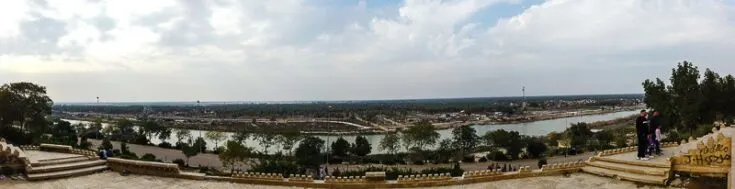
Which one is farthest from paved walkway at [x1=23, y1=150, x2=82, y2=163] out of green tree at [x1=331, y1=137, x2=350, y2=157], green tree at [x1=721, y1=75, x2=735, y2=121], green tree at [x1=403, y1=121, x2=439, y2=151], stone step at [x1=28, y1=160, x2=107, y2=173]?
green tree at [x1=721, y1=75, x2=735, y2=121]

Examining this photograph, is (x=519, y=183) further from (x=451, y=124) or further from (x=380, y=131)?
(x=451, y=124)

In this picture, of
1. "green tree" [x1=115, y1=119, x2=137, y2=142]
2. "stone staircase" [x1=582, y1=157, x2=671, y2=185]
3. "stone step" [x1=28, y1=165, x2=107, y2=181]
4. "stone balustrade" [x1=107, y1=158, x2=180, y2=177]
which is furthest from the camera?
"green tree" [x1=115, y1=119, x2=137, y2=142]

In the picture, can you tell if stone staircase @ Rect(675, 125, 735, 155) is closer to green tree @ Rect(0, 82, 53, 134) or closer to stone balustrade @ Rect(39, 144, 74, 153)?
stone balustrade @ Rect(39, 144, 74, 153)

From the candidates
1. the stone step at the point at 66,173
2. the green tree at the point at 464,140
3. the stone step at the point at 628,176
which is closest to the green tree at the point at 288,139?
the green tree at the point at 464,140

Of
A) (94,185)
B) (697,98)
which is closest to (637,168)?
(94,185)

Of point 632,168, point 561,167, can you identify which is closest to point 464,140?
point 561,167

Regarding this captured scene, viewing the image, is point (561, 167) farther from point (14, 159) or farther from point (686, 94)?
point (686, 94)
